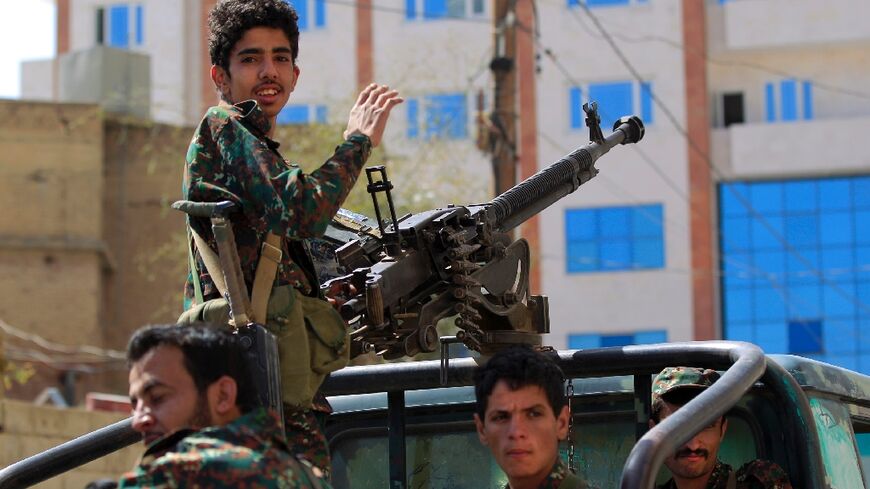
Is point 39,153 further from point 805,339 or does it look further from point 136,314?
point 805,339

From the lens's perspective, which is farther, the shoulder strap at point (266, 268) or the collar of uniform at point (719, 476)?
the collar of uniform at point (719, 476)

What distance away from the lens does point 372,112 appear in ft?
14.2

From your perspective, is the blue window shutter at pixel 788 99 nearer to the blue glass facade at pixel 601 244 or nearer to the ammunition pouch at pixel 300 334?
the blue glass facade at pixel 601 244

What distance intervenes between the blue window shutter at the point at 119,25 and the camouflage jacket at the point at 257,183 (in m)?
32.7

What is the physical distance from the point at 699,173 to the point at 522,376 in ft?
95.3

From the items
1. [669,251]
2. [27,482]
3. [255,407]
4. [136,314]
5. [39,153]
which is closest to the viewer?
[255,407]

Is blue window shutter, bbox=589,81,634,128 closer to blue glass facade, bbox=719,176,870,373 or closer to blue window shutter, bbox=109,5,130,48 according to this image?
blue glass facade, bbox=719,176,870,373

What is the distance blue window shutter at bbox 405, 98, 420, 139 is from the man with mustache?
20.8 metres

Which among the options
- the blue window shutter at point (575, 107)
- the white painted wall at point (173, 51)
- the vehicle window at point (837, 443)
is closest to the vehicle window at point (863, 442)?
the vehicle window at point (837, 443)

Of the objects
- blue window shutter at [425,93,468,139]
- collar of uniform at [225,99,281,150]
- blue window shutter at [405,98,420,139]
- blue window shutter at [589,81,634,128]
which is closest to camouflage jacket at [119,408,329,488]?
collar of uniform at [225,99,281,150]

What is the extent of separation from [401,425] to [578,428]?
1.66 feet

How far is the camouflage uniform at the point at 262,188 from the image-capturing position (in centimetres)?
405

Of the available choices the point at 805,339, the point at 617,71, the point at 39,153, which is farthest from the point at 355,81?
the point at 805,339

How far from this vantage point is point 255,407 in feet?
11.4
